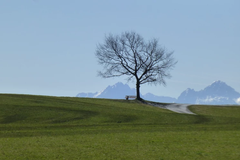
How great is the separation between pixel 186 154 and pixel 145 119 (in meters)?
21.5

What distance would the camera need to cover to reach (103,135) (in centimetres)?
2731

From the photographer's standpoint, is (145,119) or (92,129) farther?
(145,119)

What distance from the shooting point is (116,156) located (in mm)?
17938

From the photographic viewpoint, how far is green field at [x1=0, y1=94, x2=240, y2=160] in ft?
61.7

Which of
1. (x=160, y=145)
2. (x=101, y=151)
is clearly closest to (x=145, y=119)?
(x=160, y=145)

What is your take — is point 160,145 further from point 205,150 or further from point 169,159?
point 169,159

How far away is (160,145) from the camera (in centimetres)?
2161

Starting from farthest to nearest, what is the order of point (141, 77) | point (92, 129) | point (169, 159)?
point (141, 77), point (92, 129), point (169, 159)

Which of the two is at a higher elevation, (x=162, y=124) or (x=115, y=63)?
(x=115, y=63)

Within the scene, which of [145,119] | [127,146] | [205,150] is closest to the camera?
[205,150]

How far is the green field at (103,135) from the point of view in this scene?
61.7 feet

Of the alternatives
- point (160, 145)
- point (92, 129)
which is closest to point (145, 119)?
point (92, 129)

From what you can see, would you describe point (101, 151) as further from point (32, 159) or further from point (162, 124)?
point (162, 124)

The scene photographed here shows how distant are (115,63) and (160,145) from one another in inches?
2057
